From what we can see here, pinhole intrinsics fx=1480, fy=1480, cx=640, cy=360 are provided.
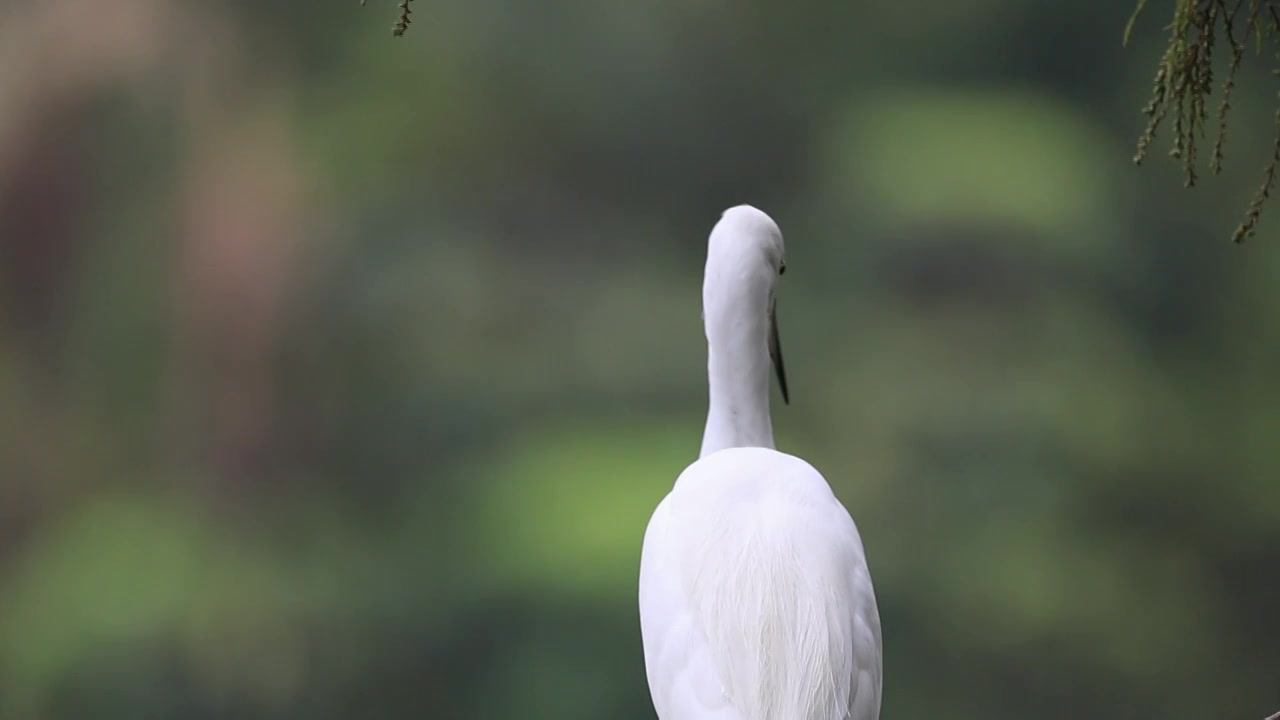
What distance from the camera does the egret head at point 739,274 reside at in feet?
6.07

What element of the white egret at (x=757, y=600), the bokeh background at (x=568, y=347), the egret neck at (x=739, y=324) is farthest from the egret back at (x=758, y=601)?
the bokeh background at (x=568, y=347)

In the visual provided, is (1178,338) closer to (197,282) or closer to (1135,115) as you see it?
(1135,115)

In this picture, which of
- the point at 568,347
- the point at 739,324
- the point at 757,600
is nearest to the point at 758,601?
the point at 757,600

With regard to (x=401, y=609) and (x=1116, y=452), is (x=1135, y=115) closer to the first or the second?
(x=1116, y=452)

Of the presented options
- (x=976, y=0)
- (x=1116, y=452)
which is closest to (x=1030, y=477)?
(x=1116, y=452)

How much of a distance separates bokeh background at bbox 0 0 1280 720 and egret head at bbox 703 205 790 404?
0.83 meters

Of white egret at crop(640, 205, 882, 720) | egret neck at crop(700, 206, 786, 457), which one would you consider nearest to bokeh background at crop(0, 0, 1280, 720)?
egret neck at crop(700, 206, 786, 457)

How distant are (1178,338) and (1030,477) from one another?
0.39m

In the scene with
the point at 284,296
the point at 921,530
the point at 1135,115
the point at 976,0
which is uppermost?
the point at 976,0

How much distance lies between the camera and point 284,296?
2.74 metres

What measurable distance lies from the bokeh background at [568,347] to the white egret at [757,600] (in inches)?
41.7

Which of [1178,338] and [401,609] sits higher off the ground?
[1178,338]

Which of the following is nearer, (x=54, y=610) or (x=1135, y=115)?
(x=54, y=610)

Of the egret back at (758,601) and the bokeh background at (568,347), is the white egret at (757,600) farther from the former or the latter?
the bokeh background at (568,347)
